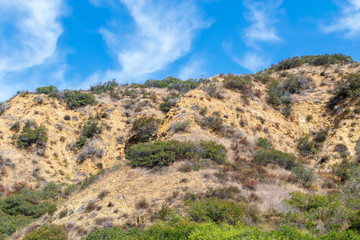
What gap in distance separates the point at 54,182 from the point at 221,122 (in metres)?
14.3

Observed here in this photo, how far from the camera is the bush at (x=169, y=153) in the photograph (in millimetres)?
13469

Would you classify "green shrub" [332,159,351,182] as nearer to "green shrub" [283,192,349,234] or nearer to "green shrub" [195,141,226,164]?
"green shrub" [283,192,349,234]

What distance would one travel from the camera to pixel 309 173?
13281mm

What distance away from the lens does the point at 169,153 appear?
1375 cm

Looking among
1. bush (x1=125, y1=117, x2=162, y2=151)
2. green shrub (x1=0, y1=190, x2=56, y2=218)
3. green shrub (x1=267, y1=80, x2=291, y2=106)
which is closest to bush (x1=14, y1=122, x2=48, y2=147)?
bush (x1=125, y1=117, x2=162, y2=151)

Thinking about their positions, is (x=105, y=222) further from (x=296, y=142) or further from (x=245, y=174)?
(x=296, y=142)

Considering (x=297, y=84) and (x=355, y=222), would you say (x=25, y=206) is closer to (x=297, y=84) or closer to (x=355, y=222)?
(x=355, y=222)

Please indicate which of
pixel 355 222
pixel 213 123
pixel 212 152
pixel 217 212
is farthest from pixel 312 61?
pixel 217 212

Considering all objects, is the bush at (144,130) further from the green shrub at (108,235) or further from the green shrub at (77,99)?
the green shrub at (108,235)

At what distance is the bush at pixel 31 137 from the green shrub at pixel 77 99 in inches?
256

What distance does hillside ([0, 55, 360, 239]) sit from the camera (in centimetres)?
934

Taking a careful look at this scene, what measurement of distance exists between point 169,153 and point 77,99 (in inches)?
854

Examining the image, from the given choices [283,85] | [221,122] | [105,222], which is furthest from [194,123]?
[283,85]

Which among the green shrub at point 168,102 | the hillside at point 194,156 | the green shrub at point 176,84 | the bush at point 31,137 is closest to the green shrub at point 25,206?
the hillside at point 194,156
